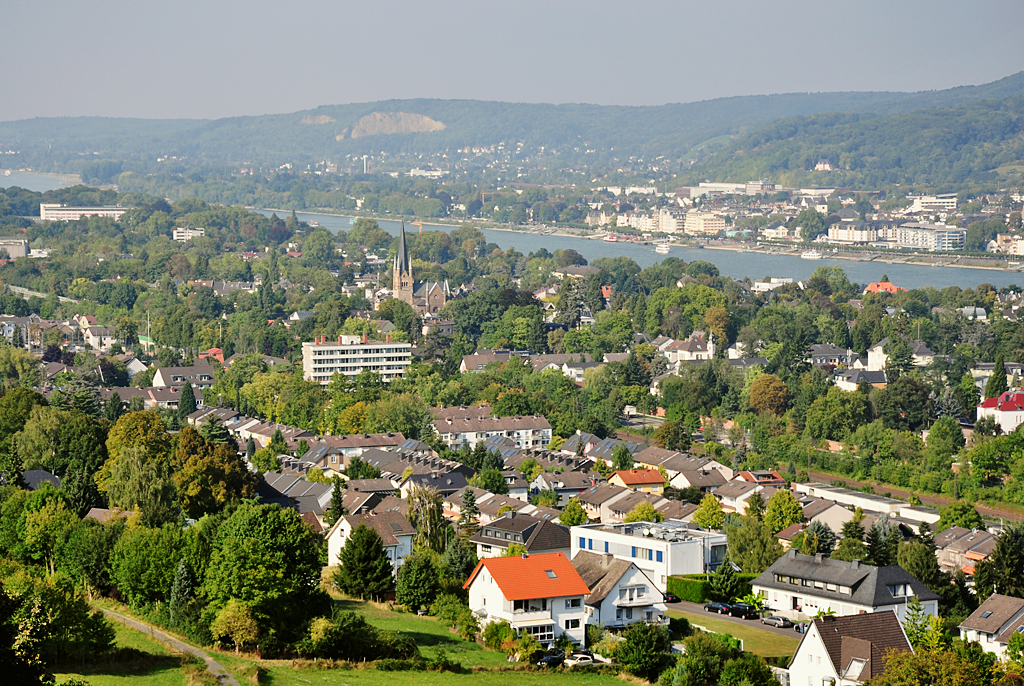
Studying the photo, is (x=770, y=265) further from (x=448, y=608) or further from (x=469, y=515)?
(x=448, y=608)

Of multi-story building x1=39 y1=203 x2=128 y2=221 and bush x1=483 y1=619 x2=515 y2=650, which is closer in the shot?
bush x1=483 y1=619 x2=515 y2=650

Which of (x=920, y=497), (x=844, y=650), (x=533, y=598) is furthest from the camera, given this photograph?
(x=920, y=497)

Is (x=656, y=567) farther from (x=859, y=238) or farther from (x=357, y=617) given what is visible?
(x=859, y=238)

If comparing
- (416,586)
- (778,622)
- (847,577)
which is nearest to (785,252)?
(847,577)

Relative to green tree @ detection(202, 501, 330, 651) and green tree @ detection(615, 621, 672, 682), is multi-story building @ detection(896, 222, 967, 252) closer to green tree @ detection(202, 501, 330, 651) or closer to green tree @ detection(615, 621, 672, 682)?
green tree @ detection(615, 621, 672, 682)

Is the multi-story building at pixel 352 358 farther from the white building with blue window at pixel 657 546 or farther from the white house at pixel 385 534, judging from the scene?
the white building with blue window at pixel 657 546

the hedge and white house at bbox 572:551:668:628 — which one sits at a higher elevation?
white house at bbox 572:551:668:628

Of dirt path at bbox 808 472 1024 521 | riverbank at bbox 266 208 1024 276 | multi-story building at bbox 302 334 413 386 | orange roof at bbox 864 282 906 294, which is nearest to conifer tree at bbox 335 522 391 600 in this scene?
dirt path at bbox 808 472 1024 521
